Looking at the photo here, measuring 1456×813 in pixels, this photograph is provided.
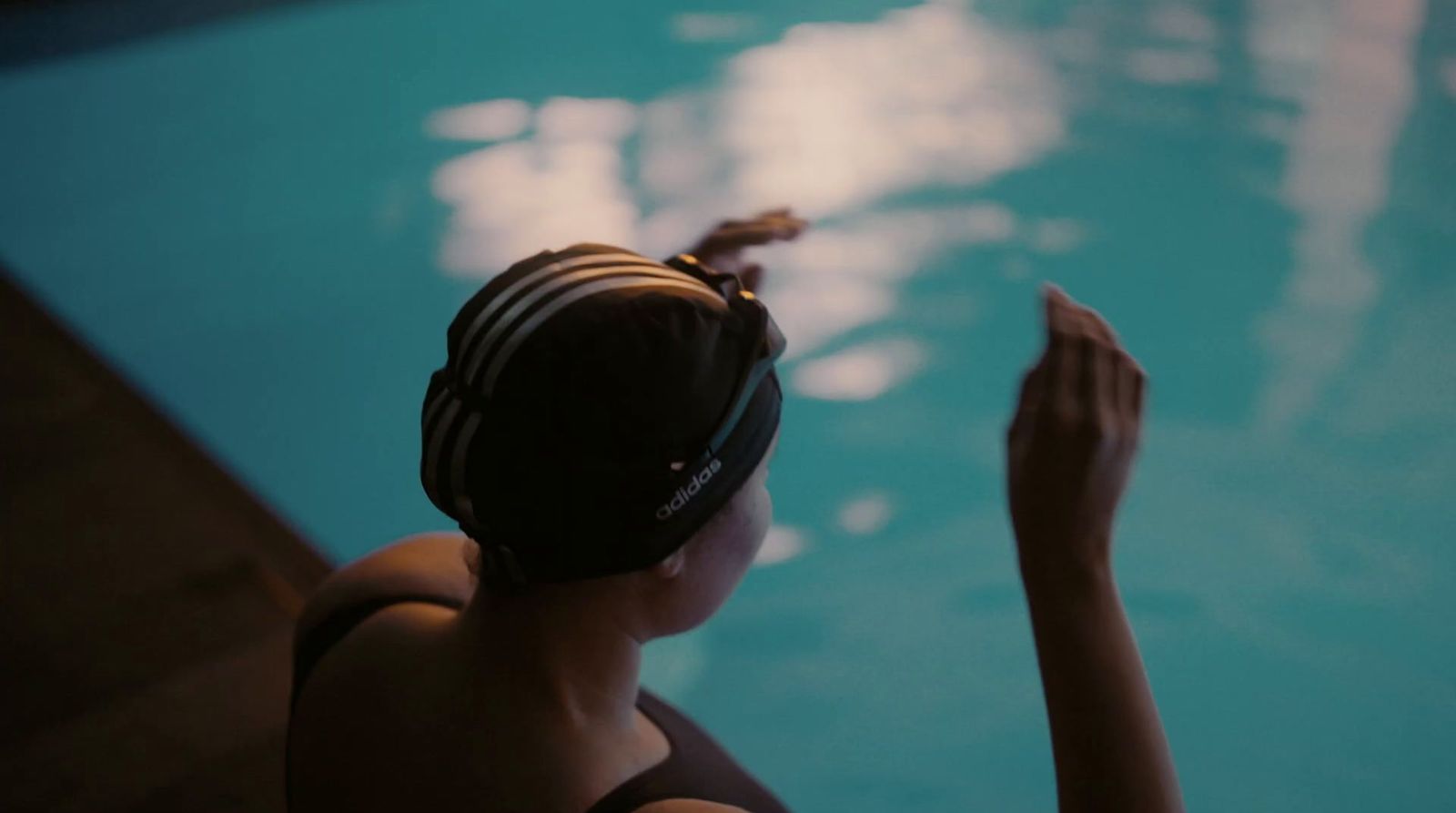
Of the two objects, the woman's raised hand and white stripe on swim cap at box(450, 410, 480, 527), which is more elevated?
the woman's raised hand

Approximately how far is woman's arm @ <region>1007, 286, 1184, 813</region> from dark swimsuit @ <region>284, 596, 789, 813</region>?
0.81ft

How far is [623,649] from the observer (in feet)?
2.89

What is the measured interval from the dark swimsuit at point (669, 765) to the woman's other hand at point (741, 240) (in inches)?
13.1

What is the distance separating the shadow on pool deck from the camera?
183 cm

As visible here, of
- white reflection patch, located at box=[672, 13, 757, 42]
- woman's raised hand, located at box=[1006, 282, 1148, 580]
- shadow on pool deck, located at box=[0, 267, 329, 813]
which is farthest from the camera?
white reflection patch, located at box=[672, 13, 757, 42]

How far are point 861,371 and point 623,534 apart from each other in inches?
77.1

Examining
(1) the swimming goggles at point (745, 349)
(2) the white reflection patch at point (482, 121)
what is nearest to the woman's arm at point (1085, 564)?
(1) the swimming goggles at point (745, 349)

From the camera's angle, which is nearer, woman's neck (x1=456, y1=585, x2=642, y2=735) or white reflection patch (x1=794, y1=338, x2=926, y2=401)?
woman's neck (x1=456, y1=585, x2=642, y2=735)

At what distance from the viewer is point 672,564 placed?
87 cm

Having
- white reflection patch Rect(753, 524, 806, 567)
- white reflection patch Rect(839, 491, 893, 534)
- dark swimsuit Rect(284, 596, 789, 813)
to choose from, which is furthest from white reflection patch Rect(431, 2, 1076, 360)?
dark swimsuit Rect(284, 596, 789, 813)

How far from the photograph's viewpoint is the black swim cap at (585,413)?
79 cm

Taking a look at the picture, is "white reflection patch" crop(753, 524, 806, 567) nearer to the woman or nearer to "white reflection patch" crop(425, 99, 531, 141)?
the woman

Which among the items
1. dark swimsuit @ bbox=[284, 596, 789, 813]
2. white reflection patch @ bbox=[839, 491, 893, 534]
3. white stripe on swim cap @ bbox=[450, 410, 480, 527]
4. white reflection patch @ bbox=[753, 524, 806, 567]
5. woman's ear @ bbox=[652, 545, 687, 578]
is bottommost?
white reflection patch @ bbox=[753, 524, 806, 567]

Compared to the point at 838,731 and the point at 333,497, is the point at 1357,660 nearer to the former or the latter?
the point at 838,731
